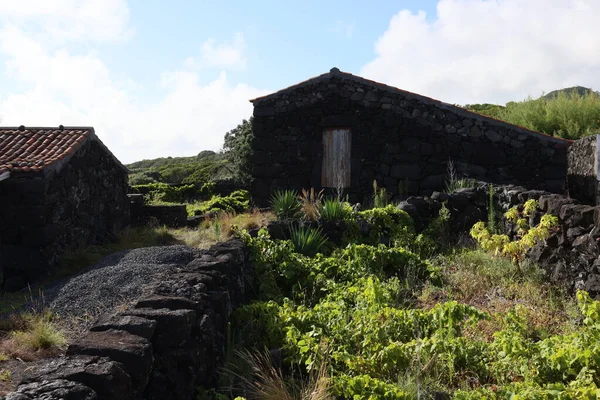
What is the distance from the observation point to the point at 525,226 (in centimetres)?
781

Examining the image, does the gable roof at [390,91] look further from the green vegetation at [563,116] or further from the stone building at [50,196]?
the stone building at [50,196]

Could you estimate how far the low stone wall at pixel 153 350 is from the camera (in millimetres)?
2920

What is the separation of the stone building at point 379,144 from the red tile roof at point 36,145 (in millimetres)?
4485

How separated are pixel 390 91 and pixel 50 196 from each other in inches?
325

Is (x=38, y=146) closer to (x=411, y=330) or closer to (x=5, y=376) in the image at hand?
(x=5, y=376)

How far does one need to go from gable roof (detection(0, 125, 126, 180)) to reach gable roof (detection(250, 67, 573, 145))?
451cm

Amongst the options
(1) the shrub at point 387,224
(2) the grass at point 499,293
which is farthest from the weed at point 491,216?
(1) the shrub at point 387,224

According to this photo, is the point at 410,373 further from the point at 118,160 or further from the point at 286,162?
the point at 118,160

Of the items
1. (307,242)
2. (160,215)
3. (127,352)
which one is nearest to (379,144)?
(307,242)

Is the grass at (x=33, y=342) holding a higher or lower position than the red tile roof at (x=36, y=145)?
lower

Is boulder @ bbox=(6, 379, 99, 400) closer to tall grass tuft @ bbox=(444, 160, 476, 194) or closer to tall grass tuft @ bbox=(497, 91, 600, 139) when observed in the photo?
tall grass tuft @ bbox=(444, 160, 476, 194)

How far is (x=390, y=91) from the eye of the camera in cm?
1423

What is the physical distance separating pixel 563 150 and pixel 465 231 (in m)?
5.36

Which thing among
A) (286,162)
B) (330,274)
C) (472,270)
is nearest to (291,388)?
(330,274)
